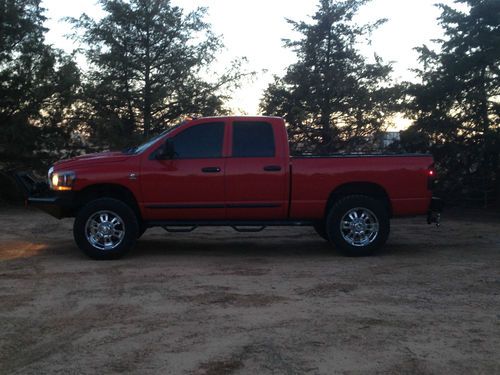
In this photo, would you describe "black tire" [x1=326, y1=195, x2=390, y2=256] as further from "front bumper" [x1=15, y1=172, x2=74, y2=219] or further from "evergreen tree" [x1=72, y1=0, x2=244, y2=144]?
"evergreen tree" [x1=72, y1=0, x2=244, y2=144]

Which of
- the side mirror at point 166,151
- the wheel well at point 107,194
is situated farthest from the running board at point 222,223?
the side mirror at point 166,151

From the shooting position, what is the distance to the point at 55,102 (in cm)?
1545

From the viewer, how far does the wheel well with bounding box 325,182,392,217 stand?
319 inches

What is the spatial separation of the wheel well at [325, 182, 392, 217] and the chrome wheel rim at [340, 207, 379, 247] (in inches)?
12.8

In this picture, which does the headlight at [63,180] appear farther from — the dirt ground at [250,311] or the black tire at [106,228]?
the dirt ground at [250,311]

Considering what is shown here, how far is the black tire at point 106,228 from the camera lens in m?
7.70

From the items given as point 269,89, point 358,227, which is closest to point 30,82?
point 269,89

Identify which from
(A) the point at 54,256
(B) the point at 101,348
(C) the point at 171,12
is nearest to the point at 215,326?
(B) the point at 101,348

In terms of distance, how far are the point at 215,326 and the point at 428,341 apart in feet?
5.72

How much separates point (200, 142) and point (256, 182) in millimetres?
1018

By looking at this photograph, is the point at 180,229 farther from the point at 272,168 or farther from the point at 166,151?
the point at 272,168

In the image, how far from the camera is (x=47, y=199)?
7.89 metres

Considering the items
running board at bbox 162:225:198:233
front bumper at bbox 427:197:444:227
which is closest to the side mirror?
running board at bbox 162:225:198:233

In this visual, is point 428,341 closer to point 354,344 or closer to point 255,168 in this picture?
point 354,344
